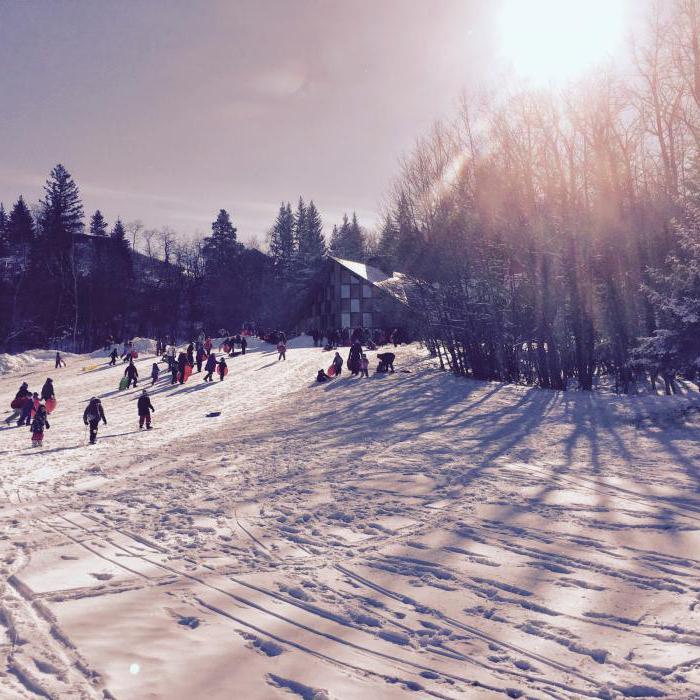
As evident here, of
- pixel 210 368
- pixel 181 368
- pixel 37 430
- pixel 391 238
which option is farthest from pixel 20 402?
pixel 391 238

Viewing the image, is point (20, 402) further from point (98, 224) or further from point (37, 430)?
point (98, 224)

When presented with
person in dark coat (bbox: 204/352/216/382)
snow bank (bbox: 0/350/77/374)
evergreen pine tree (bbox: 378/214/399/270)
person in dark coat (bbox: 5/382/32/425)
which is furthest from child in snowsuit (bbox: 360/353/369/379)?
snow bank (bbox: 0/350/77/374)

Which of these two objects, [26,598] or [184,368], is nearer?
[26,598]

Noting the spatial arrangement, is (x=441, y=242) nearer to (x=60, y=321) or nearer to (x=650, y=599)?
(x=650, y=599)

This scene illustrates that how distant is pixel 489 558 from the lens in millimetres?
5789

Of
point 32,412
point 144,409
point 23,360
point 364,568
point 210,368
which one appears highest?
point 23,360

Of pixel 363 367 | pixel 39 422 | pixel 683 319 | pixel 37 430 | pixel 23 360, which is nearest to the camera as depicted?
pixel 683 319

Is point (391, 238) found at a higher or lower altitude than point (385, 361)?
higher

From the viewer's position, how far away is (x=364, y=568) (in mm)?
5691

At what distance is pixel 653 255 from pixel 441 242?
8775 mm

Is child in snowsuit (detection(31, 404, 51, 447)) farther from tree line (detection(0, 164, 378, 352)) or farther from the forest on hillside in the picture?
tree line (detection(0, 164, 378, 352))

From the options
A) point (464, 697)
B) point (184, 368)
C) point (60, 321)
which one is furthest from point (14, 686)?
point (60, 321)

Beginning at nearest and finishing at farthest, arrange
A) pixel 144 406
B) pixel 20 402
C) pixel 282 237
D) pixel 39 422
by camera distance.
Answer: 1. pixel 39 422
2. pixel 144 406
3. pixel 20 402
4. pixel 282 237

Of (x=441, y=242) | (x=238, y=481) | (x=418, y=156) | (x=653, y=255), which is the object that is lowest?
(x=238, y=481)
